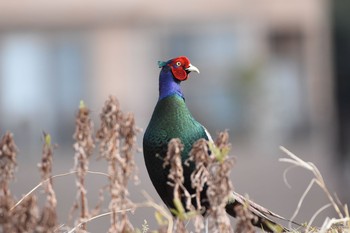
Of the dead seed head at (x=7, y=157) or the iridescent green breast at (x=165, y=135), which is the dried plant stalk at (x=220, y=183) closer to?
the dead seed head at (x=7, y=157)

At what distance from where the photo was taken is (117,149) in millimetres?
2900

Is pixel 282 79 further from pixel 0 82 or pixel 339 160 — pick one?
pixel 0 82

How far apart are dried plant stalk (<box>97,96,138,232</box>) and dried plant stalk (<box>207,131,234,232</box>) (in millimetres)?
219

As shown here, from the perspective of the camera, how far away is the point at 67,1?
1622 centimetres

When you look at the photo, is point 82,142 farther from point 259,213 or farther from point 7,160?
point 259,213

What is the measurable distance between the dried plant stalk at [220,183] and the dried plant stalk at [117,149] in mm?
219

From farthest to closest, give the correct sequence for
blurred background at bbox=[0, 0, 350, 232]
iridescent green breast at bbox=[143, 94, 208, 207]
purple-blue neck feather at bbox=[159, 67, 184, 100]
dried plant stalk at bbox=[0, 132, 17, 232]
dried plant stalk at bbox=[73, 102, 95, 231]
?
1. blurred background at bbox=[0, 0, 350, 232]
2. purple-blue neck feather at bbox=[159, 67, 184, 100]
3. iridescent green breast at bbox=[143, 94, 208, 207]
4. dried plant stalk at bbox=[73, 102, 95, 231]
5. dried plant stalk at bbox=[0, 132, 17, 232]

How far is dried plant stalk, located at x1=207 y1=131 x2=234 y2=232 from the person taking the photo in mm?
2787

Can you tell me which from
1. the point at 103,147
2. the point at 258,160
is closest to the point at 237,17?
the point at 258,160

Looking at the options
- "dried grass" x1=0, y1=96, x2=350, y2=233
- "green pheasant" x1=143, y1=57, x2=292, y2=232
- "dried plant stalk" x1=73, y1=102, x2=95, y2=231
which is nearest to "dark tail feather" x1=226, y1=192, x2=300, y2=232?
"green pheasant" x1=143, y1=57, x2=292, y2=232

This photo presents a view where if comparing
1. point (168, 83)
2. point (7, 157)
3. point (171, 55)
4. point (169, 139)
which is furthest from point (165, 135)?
point (171, 55)

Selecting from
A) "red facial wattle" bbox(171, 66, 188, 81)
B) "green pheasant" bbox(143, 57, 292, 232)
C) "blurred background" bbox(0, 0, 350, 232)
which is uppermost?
"red facial wattle" bbox(171, 66, 188, 81)

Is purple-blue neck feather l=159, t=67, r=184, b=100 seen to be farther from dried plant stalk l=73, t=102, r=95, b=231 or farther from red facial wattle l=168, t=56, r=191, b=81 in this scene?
dried plant stalk l=73, t=102, r=95, b=231

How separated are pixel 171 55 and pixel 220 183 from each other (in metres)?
14.0
